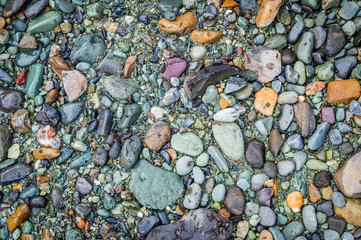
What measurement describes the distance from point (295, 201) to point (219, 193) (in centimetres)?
60

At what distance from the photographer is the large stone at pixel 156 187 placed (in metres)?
2.43

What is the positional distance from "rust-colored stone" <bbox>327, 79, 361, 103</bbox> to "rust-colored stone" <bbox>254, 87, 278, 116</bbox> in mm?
440

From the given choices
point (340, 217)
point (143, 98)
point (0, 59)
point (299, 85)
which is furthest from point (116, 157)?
point (340, 217)

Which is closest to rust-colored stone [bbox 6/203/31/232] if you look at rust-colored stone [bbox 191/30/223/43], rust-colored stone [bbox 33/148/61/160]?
rust-colored stone [bbox 33/148/61/160]

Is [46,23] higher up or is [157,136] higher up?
[46,23]

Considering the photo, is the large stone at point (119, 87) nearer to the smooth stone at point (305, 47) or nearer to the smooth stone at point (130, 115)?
the smooth stone at point (130, 115)

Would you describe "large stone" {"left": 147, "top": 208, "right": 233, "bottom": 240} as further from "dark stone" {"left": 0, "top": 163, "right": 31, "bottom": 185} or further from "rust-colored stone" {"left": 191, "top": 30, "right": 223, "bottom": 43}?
"rust-colored stone" {"left": 191, "top": 30, "right": 223, "bottom": 43}

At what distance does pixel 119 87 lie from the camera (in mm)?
2559

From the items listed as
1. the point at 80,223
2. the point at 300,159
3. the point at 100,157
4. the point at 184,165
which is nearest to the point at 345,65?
the point at 300,159

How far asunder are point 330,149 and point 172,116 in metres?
1.31

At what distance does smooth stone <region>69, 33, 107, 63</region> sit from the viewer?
2.65 meters

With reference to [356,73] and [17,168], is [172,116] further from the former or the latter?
[356,73]

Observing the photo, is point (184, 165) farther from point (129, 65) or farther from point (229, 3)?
point (229, 3)

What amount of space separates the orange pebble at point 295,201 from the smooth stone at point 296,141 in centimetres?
36
